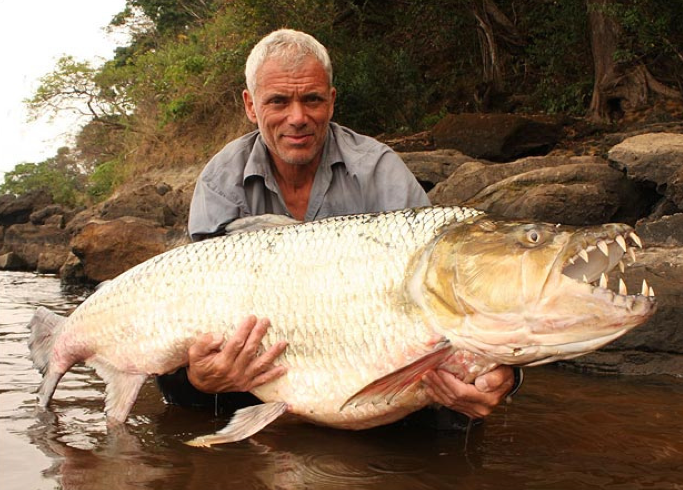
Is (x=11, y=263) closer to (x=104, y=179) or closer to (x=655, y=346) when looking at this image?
(x=104, y=179)

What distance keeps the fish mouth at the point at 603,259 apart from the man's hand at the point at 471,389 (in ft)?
1.66

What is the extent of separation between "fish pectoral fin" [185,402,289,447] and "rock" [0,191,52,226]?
26.6 metres

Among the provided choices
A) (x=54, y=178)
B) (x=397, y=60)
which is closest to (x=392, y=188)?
(x=397, y=60)

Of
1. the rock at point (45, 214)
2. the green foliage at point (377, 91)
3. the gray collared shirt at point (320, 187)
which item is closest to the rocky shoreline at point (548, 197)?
the green foliage at point (377, 91)

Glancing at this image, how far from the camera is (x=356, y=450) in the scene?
3113 mm

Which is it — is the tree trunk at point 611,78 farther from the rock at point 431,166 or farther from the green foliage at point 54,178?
the green foliage at point 54,178

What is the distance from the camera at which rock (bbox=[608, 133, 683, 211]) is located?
263 inches

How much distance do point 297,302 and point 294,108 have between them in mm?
1491

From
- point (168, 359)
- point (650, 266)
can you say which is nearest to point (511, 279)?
point (168, 359)

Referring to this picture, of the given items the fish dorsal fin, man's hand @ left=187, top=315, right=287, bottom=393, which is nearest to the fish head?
man's hand @ left=187, top=315, right=287, bottom=393

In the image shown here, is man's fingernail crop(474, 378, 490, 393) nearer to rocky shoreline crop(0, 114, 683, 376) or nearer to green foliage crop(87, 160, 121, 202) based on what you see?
rocky shoreline crop(0, 114, 683, 376)

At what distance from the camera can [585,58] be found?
15859mm

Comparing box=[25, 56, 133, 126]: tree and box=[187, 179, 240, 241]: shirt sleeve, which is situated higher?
box=[25, 56, 133, 126]: tree

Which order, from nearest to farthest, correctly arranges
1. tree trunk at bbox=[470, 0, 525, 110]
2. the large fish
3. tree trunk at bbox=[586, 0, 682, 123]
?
the large fish, tree trunk at bbox=[586, 0, 682, 123], tree trunk at bbox=[470, 0, 525, 110]
